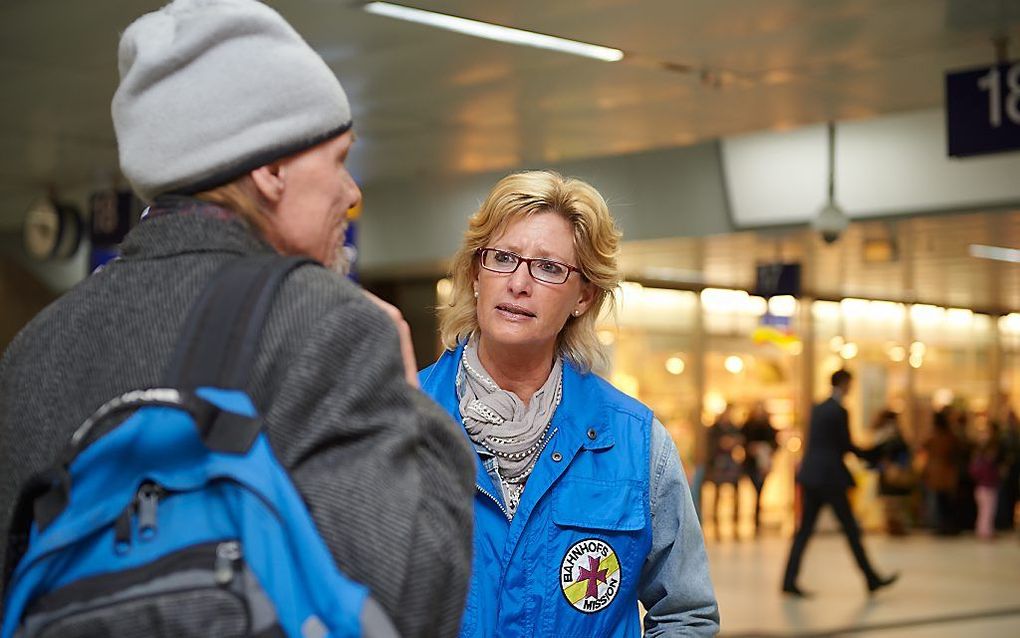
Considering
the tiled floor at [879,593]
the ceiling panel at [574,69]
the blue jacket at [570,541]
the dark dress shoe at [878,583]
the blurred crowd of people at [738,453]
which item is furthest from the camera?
the blurred crowd of people at [738,453]

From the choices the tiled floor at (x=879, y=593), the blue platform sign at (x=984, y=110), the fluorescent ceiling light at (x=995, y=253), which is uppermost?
the blue platform sign at (x=984, y=110)

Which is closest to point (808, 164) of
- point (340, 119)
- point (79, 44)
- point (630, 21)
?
point (630, 21)

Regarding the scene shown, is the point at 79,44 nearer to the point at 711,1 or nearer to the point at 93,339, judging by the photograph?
the point at 711,1

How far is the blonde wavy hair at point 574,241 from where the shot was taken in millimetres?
2686

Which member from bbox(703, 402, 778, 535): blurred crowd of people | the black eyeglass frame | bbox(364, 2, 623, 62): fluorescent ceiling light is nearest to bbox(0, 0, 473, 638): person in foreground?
the black eyeglass frame

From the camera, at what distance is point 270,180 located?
4.44 feet

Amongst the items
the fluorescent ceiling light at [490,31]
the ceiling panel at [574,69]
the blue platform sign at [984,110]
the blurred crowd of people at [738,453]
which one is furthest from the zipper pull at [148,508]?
the blurred crowd of people at [738,453]

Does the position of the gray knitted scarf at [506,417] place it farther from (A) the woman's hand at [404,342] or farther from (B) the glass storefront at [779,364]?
(B) the glass storefront at [779,364]

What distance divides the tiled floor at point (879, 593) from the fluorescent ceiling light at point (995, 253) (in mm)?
3574

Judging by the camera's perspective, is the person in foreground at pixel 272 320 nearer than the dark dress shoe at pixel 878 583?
Yes

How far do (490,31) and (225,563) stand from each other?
21.0ft

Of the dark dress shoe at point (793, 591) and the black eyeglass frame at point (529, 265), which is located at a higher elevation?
the black eyeglass frame at point (529, 265)

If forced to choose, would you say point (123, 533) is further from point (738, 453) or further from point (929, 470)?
point (929, 470)

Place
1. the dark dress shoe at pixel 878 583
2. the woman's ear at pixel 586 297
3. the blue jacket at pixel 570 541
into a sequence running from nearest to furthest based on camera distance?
the blue jacket at pixel 570 541 → the woman's ear at pixel 586 297 → the dark dress shoe at pixel 878 583
